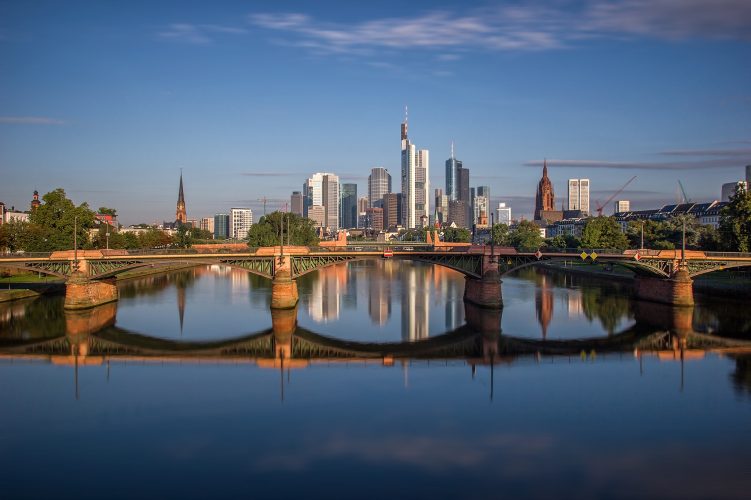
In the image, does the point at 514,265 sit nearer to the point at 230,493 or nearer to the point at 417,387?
the point at 417,387

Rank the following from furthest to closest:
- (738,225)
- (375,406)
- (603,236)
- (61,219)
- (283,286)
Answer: (603,236) < (61,219) < (738,225) < (283,286) < (375,406)

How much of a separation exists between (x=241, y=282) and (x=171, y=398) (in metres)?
74.0

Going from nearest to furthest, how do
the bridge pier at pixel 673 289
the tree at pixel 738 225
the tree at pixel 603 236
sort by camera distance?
the bridge pier at pixel 673 289, the tree at pixel 738 225, the tree at pixel 603 236

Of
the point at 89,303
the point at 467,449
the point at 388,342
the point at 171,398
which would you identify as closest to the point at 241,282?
the point at 89,303

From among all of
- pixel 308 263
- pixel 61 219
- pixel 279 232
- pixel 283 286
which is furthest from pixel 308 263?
pixel 279 232

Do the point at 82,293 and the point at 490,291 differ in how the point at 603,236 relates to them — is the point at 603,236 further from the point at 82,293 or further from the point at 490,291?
the point at 82,293

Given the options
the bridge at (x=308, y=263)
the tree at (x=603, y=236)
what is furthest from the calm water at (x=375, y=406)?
the tree at (x=603, y=236)

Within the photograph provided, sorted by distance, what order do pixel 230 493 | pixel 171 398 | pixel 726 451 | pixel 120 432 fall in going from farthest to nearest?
pixel 171 398 < pixel 120 432 < pixel 726 451 < pixel 230 493

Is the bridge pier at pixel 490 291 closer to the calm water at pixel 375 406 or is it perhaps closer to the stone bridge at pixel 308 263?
the stone bridge at pixel 308 263

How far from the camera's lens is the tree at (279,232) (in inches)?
4988

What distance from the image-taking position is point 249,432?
30.4 metres

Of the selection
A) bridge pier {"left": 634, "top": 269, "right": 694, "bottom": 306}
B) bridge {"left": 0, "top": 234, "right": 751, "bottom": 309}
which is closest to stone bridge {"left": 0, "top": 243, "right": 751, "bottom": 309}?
bridge {"left": 0, "top": 234, "right": 751, "bottom": 309}

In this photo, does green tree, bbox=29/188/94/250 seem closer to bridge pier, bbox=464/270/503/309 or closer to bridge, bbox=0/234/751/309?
bridge, bbox=0/234/751/309

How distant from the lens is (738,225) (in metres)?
85.4
